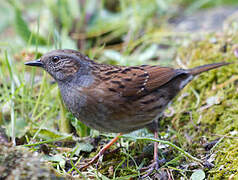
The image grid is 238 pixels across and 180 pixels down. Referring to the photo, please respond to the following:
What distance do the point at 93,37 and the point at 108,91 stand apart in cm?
290

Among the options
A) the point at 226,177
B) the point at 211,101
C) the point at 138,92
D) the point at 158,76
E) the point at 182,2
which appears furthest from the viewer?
the point at 182,2

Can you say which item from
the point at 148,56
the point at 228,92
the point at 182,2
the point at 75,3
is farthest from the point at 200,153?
the point at 182,2

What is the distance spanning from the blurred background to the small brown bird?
0.47 metres

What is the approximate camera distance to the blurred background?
3949 millimetres

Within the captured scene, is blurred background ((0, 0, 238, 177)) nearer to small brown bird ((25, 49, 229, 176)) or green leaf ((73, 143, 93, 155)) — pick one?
green leaf ((73, 143, 93, 155))

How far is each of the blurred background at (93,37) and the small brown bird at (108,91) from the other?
0.47 m

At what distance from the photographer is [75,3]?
623 centimetres

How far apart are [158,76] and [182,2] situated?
4.26 metres

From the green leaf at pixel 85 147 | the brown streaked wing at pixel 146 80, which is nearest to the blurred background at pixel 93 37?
the green leaf at pixel 85 147

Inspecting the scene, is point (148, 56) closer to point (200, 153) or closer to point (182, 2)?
point (200, 153)

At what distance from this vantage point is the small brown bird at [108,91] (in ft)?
10.6

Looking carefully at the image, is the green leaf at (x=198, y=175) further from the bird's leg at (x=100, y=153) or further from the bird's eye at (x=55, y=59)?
the bird's eye at (x=55, y=59)

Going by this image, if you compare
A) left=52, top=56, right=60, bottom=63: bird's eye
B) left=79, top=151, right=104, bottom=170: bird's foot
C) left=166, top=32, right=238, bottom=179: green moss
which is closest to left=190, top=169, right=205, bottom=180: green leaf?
left=166, top=32, right=238, bottom=179: green moss

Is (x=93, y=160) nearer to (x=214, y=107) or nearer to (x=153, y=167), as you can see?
(x=153, y=167)
